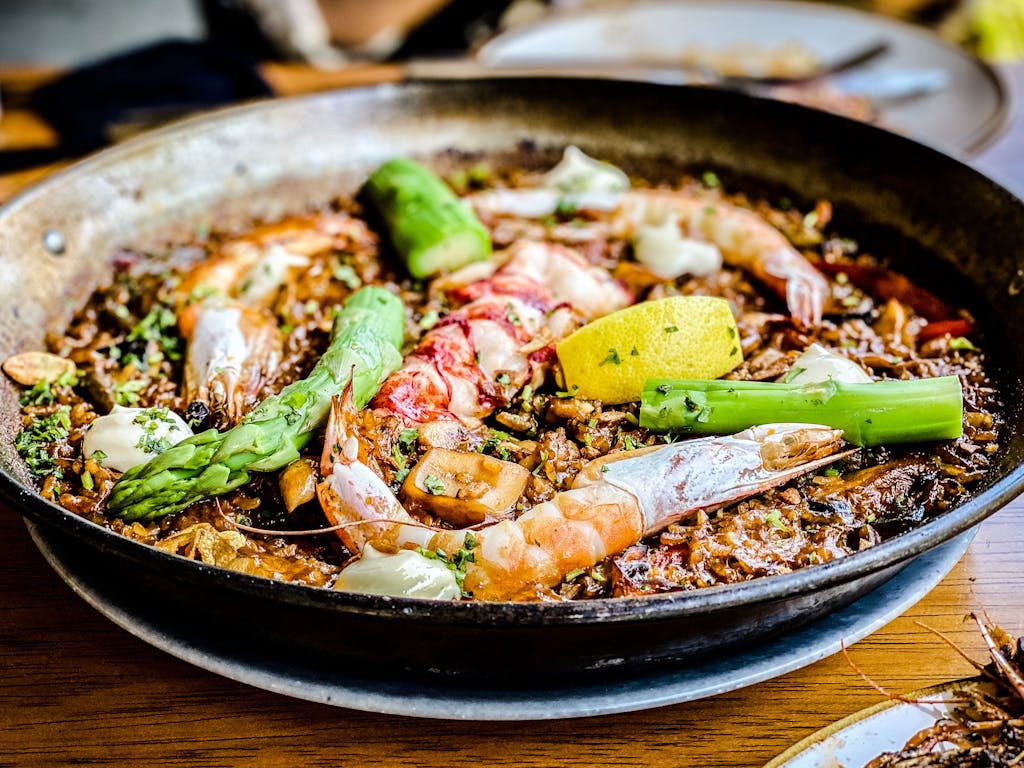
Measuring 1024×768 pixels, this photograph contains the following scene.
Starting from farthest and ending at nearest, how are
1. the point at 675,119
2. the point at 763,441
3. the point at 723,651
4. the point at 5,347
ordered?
the point at 675,119
the point at 5,347
the point at 763,441
the point at 723,651

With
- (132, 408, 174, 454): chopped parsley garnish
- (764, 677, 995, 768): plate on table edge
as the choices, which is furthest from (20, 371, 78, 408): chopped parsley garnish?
(764, 677, 995, 768): plate on table edge

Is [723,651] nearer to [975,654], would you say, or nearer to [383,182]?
[975,654]

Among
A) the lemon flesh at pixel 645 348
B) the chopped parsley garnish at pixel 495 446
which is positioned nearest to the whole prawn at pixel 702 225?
the lemon flesh at pixel 645 348

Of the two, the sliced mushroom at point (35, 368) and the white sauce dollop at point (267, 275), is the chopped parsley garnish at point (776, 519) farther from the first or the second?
the sliced mushroom at point (35, 368)

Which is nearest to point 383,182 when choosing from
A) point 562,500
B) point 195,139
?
point 195,139

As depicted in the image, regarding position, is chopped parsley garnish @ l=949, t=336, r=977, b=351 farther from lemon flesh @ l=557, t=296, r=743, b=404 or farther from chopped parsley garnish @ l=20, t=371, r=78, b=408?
chopped parsley garnish @ l=20, t=371, r=78, b=408

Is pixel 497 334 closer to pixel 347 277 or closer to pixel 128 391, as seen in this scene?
pixel 347 277
